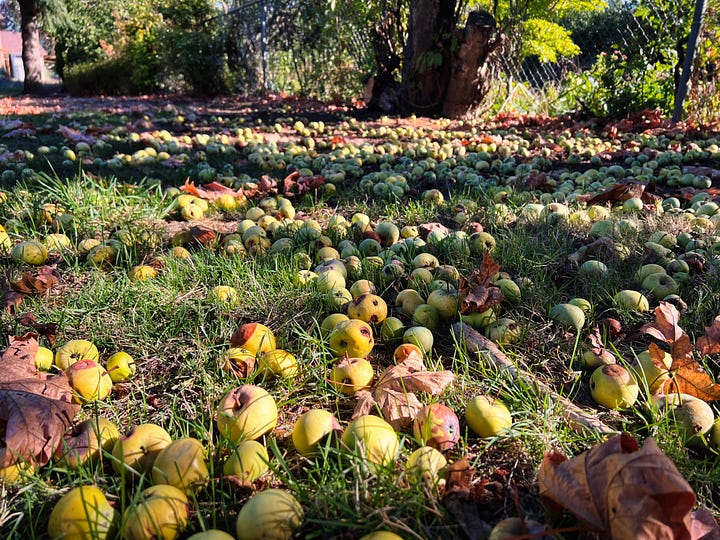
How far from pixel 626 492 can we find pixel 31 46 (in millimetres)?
25845

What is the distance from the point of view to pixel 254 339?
2.04 meters

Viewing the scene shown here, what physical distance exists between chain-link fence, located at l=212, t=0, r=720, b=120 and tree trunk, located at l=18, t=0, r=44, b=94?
9444 millimetres

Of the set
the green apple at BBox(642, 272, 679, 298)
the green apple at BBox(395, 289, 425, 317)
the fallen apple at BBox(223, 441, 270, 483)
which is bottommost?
the fallen apple at BBox(223, 441, 270, 483)

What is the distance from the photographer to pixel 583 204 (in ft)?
12.3

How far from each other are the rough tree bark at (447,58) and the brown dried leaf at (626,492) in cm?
871

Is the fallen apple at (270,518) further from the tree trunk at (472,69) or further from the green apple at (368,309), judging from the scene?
the tree trunk at (472,69)

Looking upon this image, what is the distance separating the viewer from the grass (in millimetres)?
1355

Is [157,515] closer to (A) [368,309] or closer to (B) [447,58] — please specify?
(A) [368,309]

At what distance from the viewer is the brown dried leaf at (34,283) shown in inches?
98.7

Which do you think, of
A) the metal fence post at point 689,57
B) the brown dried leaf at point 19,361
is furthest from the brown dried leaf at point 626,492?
the metal fence post at point 689,57

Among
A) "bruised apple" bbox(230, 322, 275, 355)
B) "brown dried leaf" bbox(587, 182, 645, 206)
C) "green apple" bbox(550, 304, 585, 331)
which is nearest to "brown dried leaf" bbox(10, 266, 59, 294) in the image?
A: "bruised apple" bbox(230, 322, 275, 355)

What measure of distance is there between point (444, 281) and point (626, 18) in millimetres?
10251

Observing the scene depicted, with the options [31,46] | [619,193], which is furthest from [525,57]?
[31,46]

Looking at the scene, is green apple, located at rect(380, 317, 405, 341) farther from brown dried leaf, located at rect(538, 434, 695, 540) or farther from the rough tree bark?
the rough tree bark
